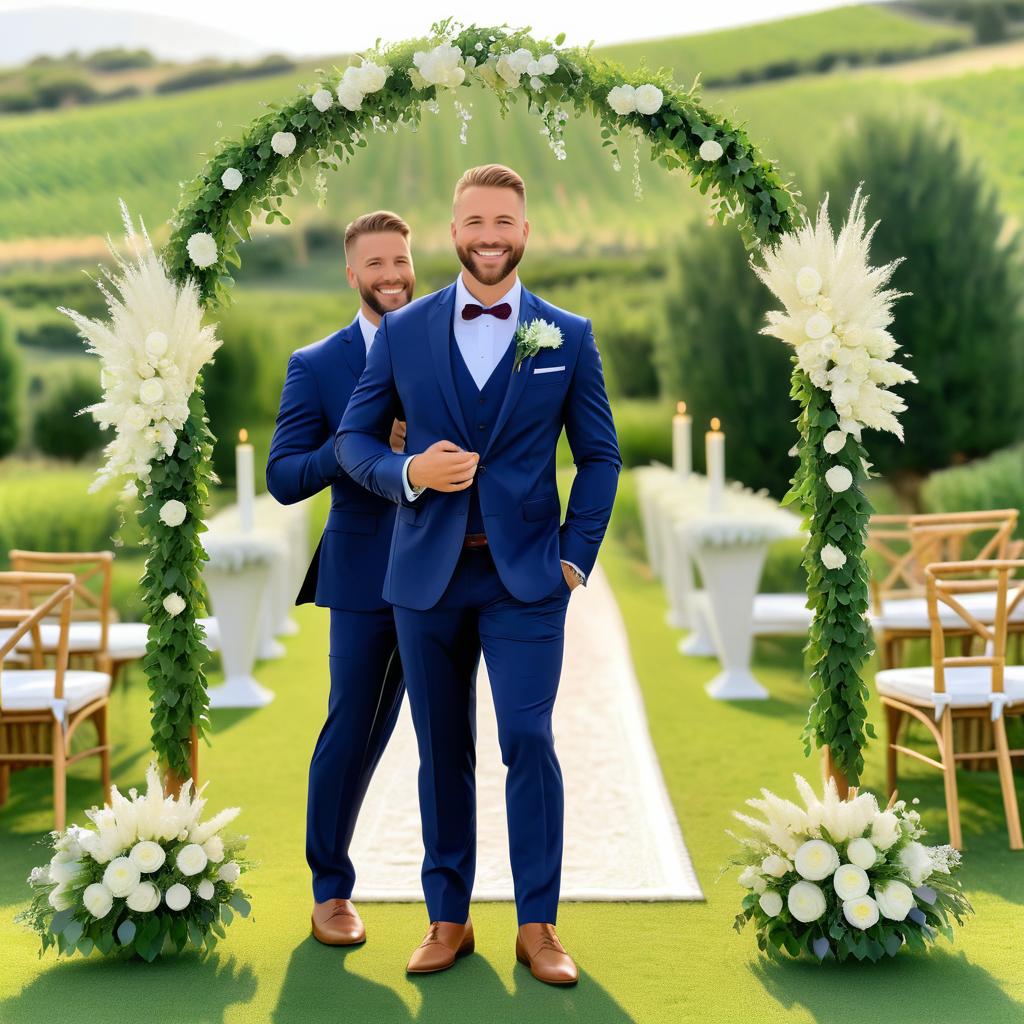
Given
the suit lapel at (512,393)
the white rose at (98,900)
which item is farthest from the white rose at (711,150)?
the white rose at (98,900)

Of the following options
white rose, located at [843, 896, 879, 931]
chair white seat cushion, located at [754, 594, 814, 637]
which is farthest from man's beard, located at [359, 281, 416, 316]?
chair white seat cushion, located at [754, 594, 814, 637]

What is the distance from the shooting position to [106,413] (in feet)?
13.6

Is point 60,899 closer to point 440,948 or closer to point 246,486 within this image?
point 440,948

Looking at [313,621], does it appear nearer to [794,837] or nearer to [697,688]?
[697,688]

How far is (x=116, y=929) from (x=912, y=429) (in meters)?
12.8

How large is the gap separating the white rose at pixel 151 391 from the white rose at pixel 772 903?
215 cm

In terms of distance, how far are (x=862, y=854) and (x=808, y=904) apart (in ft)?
0.65

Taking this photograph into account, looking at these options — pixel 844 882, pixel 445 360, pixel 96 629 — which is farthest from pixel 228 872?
pixel 96 629

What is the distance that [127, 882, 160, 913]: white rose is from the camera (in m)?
3.92

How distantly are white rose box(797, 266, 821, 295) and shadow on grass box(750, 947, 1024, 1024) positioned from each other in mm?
1828

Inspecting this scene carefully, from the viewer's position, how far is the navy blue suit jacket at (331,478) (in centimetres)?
404

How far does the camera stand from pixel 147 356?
13.6ft

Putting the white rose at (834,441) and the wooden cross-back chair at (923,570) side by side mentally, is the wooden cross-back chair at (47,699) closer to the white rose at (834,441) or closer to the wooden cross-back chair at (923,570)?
the white rose at (834,441)

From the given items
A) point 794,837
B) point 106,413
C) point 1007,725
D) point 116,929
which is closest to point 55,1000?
point 116,929
